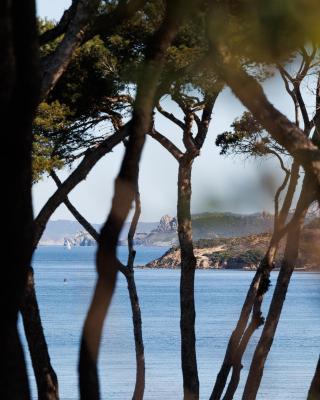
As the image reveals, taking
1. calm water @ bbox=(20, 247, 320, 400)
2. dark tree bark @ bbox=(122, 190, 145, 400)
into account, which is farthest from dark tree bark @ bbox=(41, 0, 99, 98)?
dark tree bark @ bbox=(122, 190, 145, 400)

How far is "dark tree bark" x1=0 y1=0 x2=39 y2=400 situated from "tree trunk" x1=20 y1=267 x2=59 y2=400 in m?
3.95

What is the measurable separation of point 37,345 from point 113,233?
4.49 meters

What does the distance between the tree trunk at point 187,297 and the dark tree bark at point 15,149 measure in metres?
7.28

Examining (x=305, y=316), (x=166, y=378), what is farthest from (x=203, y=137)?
(x=305, y=316)

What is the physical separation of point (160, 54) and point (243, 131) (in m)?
7.96

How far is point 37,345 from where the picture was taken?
25.2 feet

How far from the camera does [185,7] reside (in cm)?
318

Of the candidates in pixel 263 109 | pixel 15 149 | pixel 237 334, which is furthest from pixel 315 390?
pixel 237 334

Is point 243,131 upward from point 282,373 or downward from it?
upward

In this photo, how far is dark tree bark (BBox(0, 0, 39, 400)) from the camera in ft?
11.3

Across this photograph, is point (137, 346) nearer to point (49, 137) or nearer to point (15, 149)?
point (49, 137)

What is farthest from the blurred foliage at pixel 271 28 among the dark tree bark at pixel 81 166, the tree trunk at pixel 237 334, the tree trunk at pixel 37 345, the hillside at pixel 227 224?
the tree trunk at pixel 237 334

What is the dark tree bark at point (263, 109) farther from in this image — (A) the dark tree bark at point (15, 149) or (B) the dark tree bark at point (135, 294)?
(B) the dark tree bark at point (135, 294)

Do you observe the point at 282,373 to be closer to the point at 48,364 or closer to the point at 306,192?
the point at 48,364
